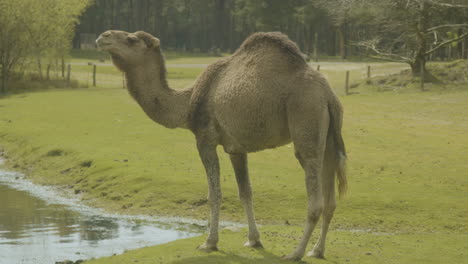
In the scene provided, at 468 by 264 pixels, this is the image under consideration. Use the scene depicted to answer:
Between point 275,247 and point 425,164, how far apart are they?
9.85 metres

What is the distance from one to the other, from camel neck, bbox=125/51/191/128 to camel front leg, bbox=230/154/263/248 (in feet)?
3.16

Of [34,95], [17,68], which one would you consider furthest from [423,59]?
[17,68]

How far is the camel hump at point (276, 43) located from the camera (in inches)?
398

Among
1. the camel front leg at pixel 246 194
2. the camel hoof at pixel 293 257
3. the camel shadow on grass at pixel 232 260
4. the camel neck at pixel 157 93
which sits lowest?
the camel shadow on grass at pixel 232 260

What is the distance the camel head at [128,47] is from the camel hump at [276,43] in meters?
1.42

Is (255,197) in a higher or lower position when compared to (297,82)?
lower

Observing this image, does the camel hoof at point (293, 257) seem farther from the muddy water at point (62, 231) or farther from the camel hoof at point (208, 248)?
the muddy water at point (62, 231)

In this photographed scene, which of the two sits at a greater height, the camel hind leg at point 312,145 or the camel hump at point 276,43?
the camel hump at point 276,43

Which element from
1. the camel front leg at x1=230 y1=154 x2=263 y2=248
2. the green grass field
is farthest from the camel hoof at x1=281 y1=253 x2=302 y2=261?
the camel front leg at x1=230 y1=154 x2=263 y2=248

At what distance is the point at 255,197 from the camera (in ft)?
52.9

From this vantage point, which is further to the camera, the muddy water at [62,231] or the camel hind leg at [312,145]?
the muddy water at [62,231]

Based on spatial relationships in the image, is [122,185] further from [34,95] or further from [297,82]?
[34,95]

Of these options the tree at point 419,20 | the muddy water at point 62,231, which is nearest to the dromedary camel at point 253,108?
the muddy water at point 62,231

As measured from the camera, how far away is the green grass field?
11.1 m
